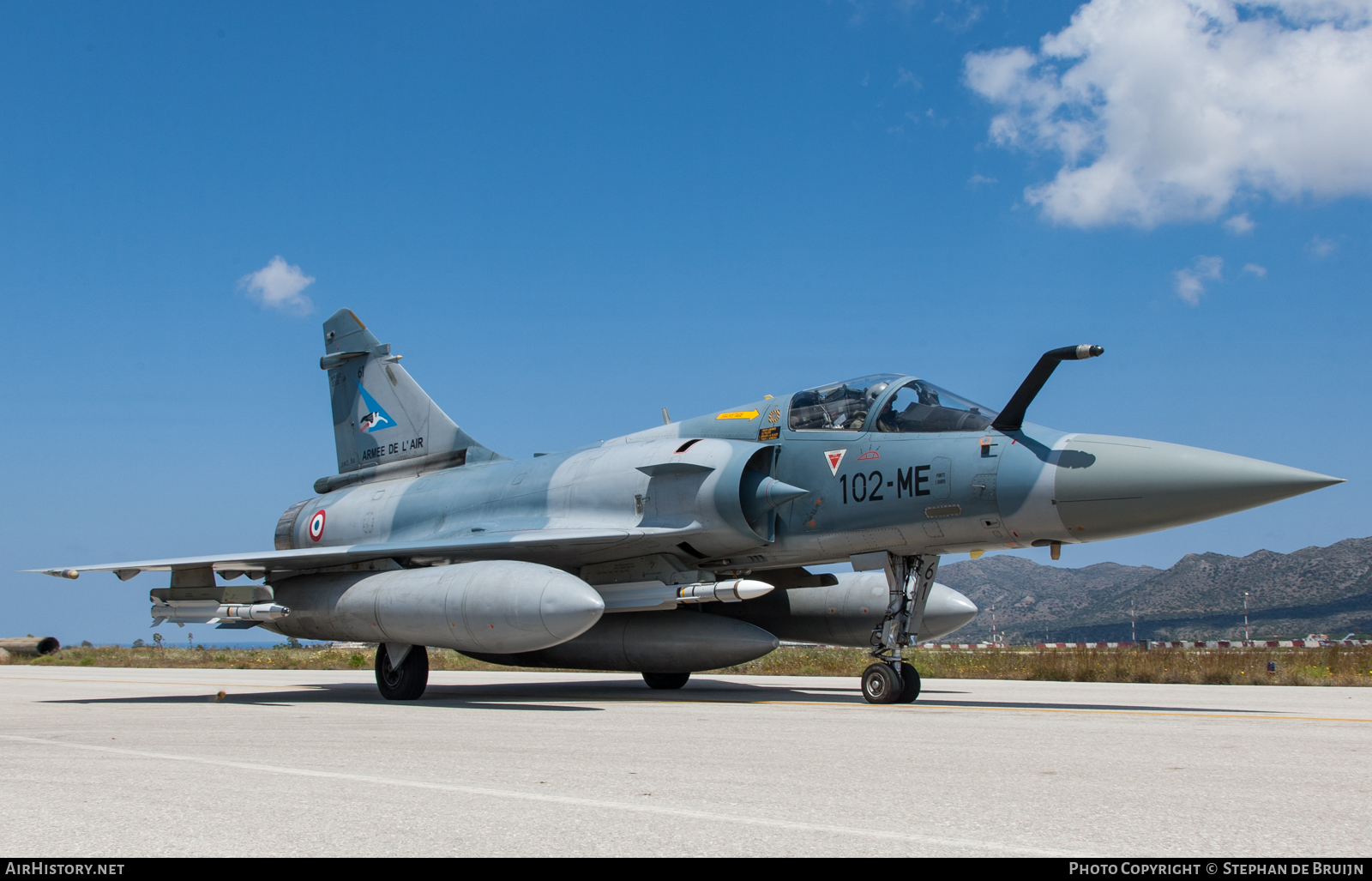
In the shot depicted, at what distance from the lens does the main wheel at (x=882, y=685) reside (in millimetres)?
10562

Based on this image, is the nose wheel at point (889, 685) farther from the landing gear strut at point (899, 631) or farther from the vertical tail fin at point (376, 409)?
the vertical tail fin at point (376, 409)

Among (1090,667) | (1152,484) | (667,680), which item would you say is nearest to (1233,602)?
(1090,667)

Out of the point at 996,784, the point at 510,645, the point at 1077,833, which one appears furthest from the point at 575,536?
the point at 1077,833

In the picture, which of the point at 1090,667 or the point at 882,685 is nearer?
the point at 882,685

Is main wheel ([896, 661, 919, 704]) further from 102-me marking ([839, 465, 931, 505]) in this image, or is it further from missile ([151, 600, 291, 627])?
missile ([151, 600, 291, 627])

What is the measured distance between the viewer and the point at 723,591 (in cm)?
1120

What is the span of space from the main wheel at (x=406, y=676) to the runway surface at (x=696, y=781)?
1.97m

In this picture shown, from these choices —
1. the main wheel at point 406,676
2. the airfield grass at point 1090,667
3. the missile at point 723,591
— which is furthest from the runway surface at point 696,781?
the airfield grass at point 1090,667

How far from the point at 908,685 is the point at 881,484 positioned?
2.03 m

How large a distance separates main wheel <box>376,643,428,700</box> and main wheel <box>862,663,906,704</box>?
17.2 feet

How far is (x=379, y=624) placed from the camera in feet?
38.4

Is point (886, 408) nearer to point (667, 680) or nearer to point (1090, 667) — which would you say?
point (667, 680)

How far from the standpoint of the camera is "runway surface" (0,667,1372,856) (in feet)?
11.7
